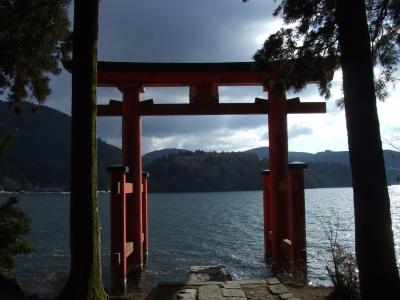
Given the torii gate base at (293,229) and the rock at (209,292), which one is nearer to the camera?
the rock at (209,292)

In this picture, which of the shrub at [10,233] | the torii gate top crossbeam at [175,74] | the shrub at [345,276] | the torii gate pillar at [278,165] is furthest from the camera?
the torii gate pillar at [278,165]

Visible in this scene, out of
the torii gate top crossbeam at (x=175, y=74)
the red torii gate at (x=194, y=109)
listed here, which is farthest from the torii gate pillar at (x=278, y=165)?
the torii gate top crossbeam at (x=175, y=74)

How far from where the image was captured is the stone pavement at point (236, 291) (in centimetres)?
585

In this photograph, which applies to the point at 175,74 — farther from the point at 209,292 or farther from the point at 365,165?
the point at 365,165

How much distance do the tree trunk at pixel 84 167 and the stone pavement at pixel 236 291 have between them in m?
1.32

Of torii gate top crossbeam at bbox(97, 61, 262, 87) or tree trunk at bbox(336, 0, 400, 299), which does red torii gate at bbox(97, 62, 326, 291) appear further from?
tree trunk at bbox(336, 0, 400, 299)

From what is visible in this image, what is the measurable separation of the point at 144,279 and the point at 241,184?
125353 mm

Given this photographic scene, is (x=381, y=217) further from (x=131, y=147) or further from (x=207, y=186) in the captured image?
(x=207, y=186)

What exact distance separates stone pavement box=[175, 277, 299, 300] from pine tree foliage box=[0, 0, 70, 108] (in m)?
4.95

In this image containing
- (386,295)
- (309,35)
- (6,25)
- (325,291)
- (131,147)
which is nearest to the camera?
(386,295)

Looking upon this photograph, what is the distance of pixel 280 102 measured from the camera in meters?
10.8

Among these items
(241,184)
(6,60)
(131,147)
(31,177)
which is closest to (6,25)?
(6,60)

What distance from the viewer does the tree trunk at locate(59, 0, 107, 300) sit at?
5.38 m

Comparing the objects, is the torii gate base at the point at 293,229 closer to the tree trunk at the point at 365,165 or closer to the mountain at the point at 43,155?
the tree trunk at the point at 365,165
